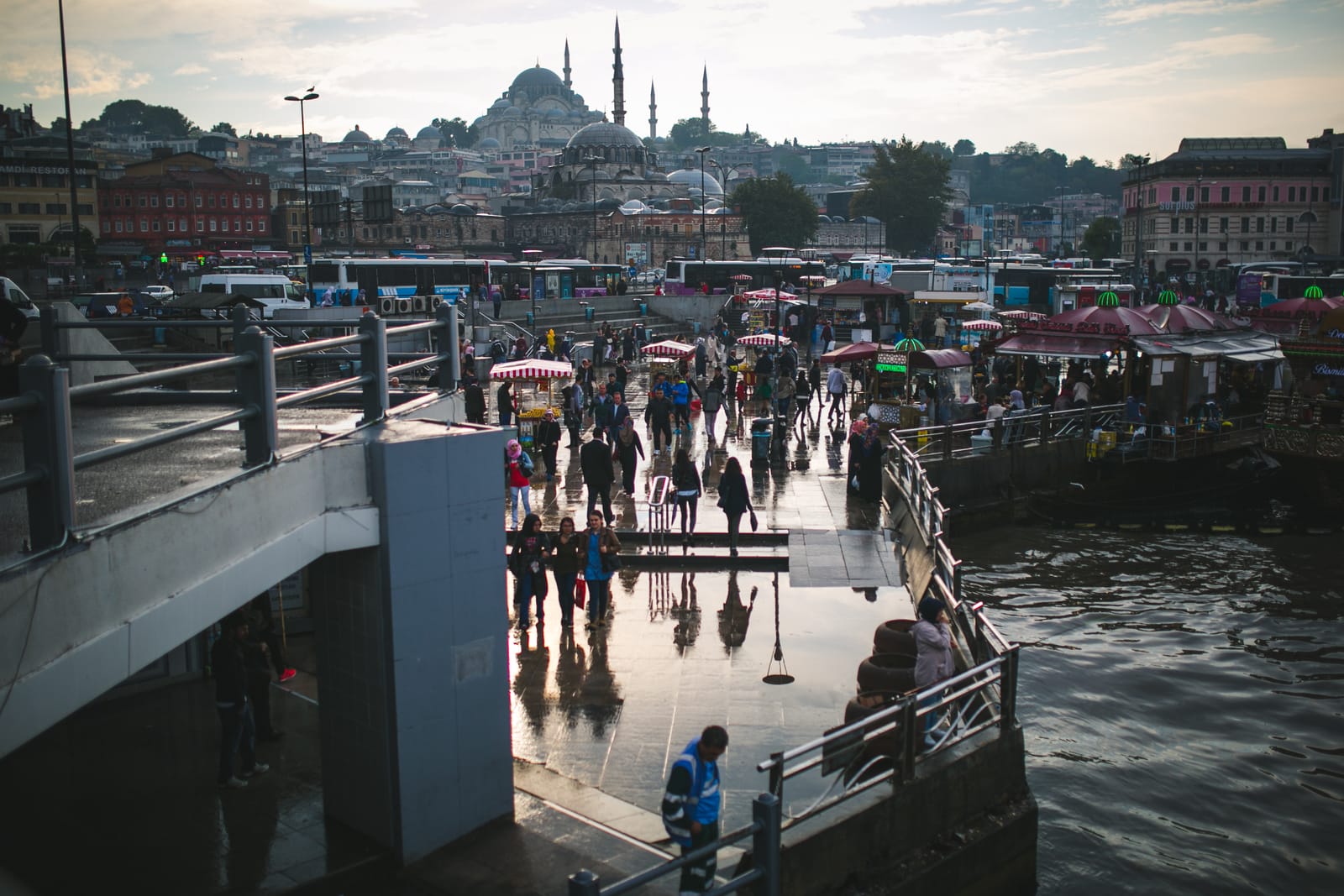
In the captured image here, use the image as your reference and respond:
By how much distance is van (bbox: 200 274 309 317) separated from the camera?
36031 millimetres

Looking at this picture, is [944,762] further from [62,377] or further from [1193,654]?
[1193,654]

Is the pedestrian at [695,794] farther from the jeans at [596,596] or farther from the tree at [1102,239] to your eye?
the tree at [1102,239]

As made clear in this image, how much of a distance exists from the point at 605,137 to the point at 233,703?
121271mm

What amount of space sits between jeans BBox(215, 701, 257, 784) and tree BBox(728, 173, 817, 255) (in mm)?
96335

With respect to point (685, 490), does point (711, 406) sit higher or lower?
higher

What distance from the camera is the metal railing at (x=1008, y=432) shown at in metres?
20.3

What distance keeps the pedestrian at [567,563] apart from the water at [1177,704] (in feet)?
16.4

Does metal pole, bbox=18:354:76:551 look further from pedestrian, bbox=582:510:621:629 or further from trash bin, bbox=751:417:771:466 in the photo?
trash bin, bbox=751:417:771:466

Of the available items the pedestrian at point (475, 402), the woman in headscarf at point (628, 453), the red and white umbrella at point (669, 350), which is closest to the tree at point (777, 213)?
the red and white umbrella at point (669, 350)

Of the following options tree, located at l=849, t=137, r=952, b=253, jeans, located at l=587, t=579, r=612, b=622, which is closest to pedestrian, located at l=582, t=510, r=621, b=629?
A: jeans, located at l=587, t=579, r=612, b=622

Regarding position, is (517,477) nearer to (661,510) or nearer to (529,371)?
(661,510)

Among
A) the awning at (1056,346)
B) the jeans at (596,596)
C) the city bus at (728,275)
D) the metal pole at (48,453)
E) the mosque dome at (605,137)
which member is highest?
the mosque dome at (605,137)

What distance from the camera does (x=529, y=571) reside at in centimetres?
1168

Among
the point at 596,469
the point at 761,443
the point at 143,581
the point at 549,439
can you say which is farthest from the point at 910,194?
the point at 143,581
